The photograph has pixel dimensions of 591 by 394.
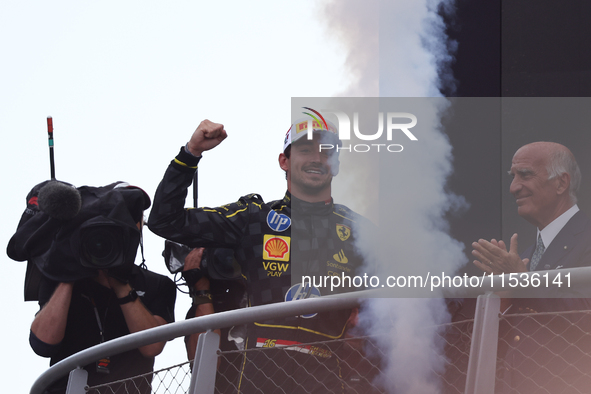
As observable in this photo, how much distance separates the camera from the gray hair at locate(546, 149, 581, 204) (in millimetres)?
2801

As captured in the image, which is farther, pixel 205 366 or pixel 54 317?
pixel 54 317

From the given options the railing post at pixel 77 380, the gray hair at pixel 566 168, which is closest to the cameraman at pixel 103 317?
the railing post at pixel 77 380

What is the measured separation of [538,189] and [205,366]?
1.60m

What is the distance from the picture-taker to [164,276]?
3326 mm

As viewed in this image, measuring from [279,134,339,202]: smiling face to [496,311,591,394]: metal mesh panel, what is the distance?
3.82 feet

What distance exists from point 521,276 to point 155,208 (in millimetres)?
1664

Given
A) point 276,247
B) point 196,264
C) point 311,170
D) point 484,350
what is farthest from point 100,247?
point 484,350

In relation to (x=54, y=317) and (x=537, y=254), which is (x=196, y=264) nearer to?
(x=54, y=317)

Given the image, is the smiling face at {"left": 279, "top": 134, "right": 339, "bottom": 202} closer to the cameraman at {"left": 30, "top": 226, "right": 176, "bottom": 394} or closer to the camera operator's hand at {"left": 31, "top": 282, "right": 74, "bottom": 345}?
the cameraman at {"left": 30, "top": 226, "right": 176, "bottom": 394}

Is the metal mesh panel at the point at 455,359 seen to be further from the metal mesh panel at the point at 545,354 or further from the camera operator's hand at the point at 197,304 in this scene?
the camera operator's hand at the point at 197,304

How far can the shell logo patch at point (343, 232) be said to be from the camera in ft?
9.98

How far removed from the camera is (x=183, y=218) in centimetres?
297

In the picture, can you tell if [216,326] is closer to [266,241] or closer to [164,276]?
[266,241]

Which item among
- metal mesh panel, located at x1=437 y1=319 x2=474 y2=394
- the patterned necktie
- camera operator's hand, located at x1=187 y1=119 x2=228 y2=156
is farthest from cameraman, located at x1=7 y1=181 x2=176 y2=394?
the patterned necktie
